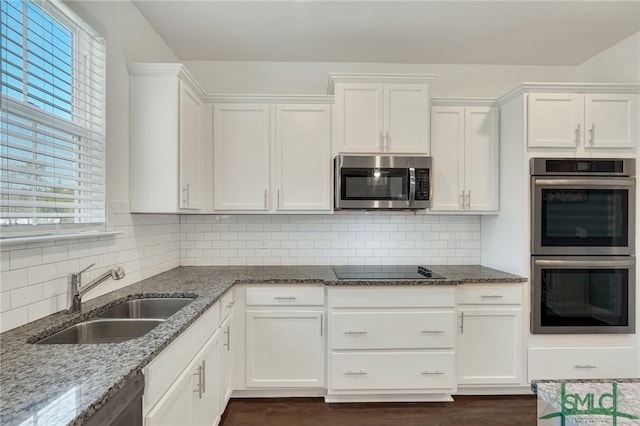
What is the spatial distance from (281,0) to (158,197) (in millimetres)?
1519

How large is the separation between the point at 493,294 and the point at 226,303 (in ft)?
6.26

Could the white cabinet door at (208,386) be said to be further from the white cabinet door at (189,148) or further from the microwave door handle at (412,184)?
the microwave door handle at (412,184)

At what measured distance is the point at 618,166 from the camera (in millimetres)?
2525

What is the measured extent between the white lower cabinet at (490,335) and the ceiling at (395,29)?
6.29 ft

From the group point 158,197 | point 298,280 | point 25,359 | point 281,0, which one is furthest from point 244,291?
point 281,0

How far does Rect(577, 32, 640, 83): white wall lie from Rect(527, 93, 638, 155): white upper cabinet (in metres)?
0.34

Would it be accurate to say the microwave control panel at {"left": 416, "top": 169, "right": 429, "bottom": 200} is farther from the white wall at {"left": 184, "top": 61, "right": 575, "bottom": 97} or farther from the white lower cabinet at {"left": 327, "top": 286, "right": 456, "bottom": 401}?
the white wall at {"left": 184, "top": 61, "right": 575, "bottom": 97}

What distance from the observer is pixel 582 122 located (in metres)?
2.58

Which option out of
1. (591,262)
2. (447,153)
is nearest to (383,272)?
(447,153)

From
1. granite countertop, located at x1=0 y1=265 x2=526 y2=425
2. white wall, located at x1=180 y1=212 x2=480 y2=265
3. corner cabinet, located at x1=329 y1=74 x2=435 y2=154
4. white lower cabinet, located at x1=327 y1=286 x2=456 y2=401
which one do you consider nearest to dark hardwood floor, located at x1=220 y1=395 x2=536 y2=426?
white lower cabinet, located at x1=327 y1=286 x2=456 y2=401

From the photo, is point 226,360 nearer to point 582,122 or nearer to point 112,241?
point 112,241

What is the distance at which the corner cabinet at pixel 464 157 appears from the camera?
9.53 ft

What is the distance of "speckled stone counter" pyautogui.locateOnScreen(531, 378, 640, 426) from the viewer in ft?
2.34

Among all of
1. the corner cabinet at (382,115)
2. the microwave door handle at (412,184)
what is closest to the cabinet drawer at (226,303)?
the corner cabinet at (382,115)
